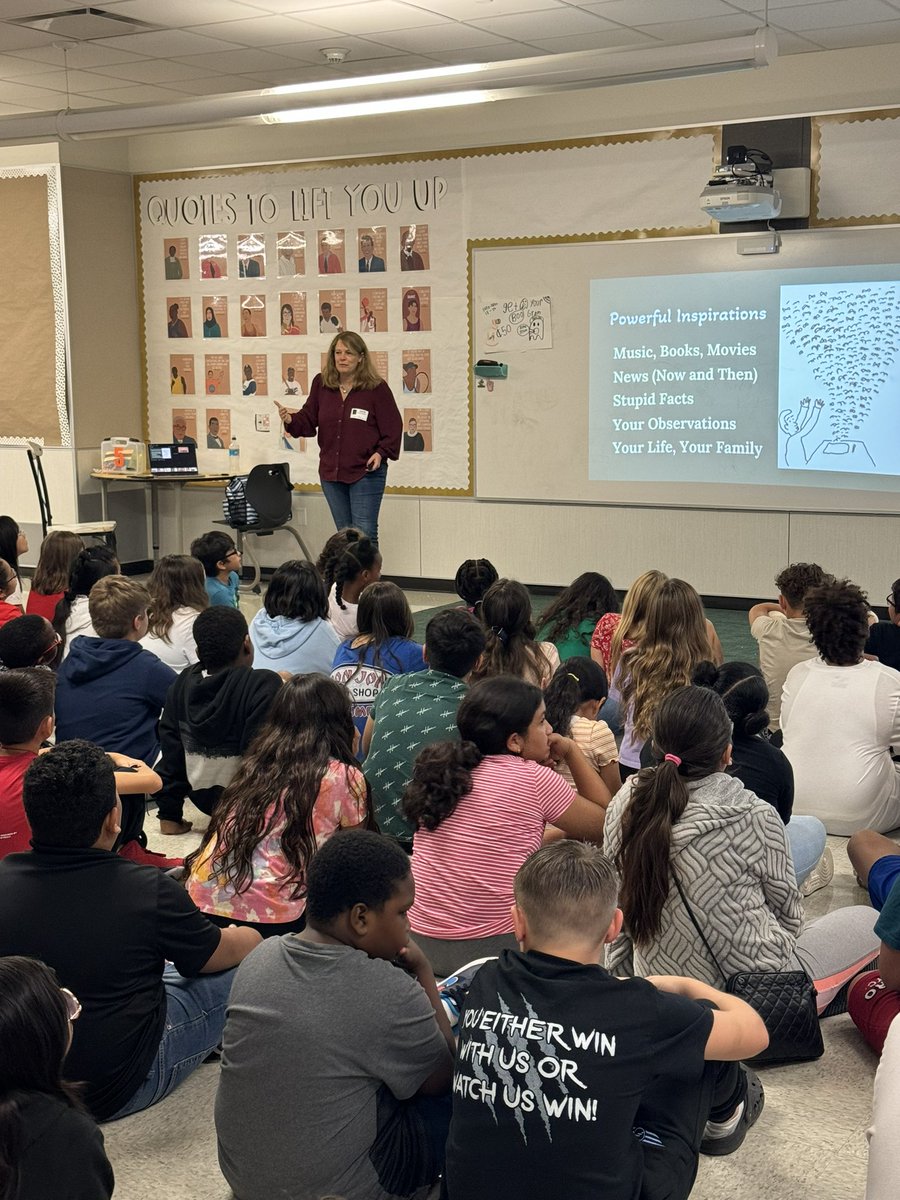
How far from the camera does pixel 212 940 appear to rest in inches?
93.5

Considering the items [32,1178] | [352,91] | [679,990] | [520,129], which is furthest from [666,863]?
[520,129]

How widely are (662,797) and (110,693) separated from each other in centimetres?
197

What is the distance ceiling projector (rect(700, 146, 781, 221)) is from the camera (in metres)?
6.86

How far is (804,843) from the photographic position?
3.36 metres

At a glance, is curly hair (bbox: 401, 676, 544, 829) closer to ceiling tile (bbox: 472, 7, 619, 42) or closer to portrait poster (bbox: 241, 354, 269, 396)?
ceiling tile (bbox: 472, 7, 619, 42)

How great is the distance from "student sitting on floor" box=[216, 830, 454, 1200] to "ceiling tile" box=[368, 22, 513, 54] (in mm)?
5532

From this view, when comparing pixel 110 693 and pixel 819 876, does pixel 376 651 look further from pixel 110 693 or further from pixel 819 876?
pixel 819 876

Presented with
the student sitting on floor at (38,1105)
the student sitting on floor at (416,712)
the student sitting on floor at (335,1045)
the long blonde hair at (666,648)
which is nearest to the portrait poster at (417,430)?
the long blonde hair at (666,648)

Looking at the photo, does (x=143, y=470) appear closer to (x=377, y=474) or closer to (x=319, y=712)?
(x=377, y=474)

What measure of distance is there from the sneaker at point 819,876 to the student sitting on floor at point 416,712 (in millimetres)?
1096

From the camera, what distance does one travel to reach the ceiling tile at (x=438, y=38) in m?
6.57

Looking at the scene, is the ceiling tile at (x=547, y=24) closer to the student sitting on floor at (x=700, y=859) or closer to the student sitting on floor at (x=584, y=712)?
the student sitting on floor at (x=584, y=712)

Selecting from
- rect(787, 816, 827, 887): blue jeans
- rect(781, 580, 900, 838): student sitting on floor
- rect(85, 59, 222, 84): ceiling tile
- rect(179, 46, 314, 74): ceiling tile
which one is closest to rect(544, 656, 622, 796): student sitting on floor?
rect(787, 816, 827, 887): blue jeans

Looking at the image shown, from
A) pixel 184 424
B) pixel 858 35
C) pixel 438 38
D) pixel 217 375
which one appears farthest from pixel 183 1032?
pixel 184 424
